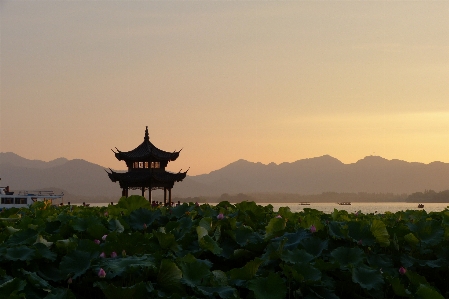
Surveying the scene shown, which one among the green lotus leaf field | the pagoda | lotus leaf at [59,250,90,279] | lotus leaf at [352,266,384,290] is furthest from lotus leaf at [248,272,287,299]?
the pagoda

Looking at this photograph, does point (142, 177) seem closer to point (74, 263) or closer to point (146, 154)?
point (146, 154)

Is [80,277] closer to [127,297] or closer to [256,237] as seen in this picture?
[127,297]

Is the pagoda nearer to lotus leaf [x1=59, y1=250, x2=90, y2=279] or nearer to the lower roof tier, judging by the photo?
the lower roof tier

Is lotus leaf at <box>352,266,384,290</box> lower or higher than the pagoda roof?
lower

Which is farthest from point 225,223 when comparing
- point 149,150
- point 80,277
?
point 149,150

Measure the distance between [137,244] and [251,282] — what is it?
1149 mm

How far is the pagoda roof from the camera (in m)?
45.2

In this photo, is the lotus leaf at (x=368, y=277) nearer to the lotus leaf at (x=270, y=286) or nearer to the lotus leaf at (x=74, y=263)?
the lotus leaf at (x=270, y=286)

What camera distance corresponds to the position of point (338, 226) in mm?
5898

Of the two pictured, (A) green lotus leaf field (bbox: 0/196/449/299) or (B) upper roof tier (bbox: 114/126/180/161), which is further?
(B) upper roof tier (bbox: 114/126/180/161)

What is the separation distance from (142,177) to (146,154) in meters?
1.84

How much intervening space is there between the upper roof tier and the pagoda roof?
118 cm

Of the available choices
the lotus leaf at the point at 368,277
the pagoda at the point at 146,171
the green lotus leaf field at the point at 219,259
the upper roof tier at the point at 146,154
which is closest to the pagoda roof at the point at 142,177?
the pagoda at the point at 146,171

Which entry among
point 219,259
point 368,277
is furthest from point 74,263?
point 368,277
